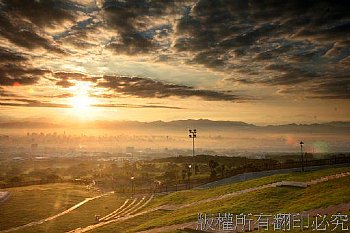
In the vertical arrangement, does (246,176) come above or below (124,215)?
above

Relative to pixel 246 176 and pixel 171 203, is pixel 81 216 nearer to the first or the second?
pixel 171 203

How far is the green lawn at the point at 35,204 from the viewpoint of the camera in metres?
41.7

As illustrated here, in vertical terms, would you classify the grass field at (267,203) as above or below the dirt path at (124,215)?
above

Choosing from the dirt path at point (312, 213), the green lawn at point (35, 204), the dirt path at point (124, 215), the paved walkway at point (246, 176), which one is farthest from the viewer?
the paved walkway at point (246, 176)

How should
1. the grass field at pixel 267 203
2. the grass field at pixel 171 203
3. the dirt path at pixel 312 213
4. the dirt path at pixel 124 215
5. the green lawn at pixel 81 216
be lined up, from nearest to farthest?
1. the dirt path at pixel 312 213
2. the grass field at pixel 267 203
3. the grass field at pixel 171 203
4. the dirt path at pixel 124 215
5. the green lawn at pixel 81 216

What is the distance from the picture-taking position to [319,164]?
57906mm

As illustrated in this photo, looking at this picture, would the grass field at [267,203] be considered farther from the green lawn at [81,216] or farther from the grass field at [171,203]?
the green lawn at [81,216]

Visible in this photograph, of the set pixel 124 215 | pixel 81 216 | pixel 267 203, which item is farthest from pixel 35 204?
pixel 267 203

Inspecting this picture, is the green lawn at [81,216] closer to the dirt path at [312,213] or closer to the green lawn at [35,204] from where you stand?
the green lawn at [35,204]

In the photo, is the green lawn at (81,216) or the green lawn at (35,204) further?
the green lawn at (35,204)

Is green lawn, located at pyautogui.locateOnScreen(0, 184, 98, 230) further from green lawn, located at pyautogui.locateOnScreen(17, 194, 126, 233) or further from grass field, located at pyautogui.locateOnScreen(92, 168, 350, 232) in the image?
grass field, located at pyautogui.locateOnScreen(92, 168, 350, 232)

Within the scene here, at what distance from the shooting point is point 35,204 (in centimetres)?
4928

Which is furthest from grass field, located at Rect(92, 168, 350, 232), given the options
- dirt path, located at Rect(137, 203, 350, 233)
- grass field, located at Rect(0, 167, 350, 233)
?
dirt path, located at Rect(137, 203, 350, 233)

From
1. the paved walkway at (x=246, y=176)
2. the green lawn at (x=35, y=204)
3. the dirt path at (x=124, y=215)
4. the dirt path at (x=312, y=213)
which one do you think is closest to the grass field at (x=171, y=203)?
the green lawn at (x=35, y=204)
